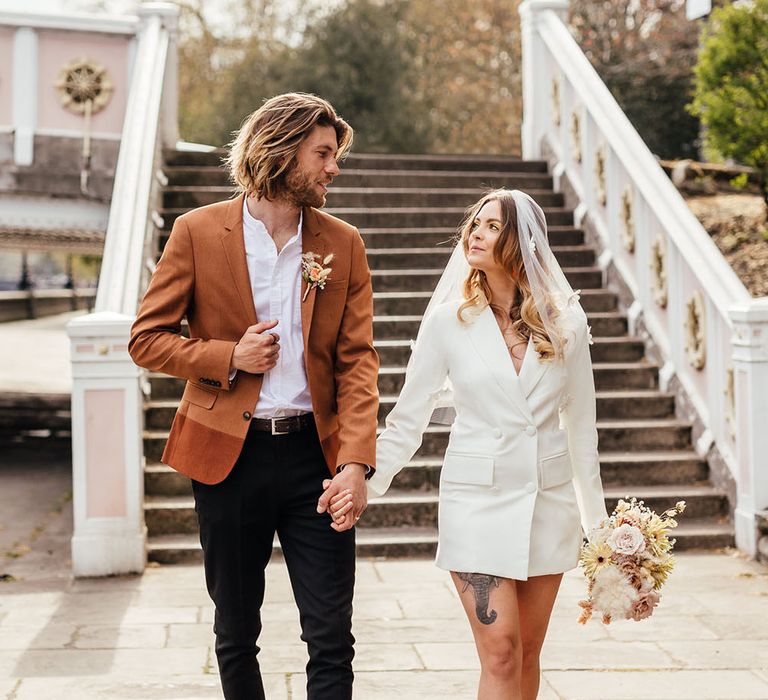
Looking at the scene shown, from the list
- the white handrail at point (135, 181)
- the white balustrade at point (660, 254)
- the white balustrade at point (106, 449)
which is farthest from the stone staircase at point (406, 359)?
the white handrail at point (135, 181)

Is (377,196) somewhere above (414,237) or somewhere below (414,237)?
above

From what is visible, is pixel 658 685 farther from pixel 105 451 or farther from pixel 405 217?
pixel 405 217

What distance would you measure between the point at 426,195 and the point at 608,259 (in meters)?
1.96

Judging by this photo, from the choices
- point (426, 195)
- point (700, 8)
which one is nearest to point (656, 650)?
point (426, 195)

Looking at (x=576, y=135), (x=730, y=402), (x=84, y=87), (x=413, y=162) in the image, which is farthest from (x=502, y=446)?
(x=84, y=87)

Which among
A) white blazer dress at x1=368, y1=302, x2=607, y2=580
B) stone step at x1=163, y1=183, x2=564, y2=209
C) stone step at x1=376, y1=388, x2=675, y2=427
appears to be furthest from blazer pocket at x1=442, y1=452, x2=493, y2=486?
stone step at x1=163, y1=183, x2=564, y2=209

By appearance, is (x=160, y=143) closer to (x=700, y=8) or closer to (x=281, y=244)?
(x=700, y=8)

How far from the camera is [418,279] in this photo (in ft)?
32.4

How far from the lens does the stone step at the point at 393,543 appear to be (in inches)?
278

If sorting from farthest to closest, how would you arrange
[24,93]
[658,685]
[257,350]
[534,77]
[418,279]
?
[534,77] → [24,93] → [418,279] → [658,685] → [257,350]

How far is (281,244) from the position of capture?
3453 mm

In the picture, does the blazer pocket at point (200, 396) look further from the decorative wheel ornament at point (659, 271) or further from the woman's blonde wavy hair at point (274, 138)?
the decorative wheel ornament at point (659, 271)

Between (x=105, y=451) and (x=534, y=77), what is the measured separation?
6.96 metres

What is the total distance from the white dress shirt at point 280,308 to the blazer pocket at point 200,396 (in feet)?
0.42
